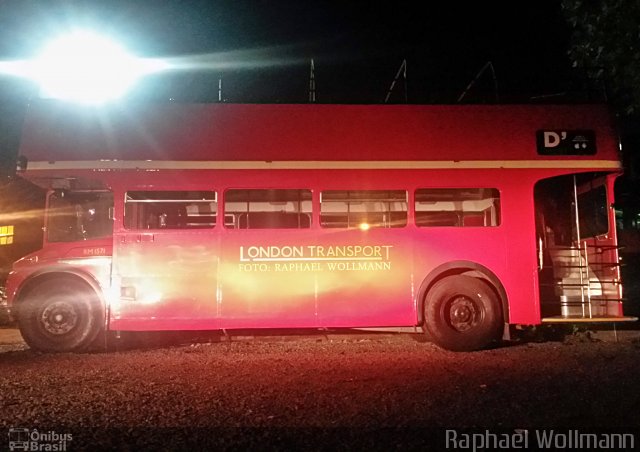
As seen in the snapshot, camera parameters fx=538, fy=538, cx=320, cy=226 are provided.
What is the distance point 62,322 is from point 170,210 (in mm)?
2311

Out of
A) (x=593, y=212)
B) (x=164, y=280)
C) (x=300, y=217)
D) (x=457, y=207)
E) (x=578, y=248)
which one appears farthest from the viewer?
(x=593, y=212)

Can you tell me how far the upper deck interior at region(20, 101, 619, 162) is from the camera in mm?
7965

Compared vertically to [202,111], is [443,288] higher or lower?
lower

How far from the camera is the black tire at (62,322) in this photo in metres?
8.00

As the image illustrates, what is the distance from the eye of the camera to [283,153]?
8039 mm

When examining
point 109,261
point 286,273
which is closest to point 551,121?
point 286,273

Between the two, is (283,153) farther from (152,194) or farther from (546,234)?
(546,234)

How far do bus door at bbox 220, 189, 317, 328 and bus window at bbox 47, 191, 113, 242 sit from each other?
1.98m

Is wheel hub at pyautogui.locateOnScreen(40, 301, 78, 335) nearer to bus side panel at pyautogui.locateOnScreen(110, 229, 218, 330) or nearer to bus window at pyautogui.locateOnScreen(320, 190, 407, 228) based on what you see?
bus side panel at pyautogui.locateOnScreen(110, 229, 218, 330)

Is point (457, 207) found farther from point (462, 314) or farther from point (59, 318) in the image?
point (59, 318)

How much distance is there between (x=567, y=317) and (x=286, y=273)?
4.41 metres

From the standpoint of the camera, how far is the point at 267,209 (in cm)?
817

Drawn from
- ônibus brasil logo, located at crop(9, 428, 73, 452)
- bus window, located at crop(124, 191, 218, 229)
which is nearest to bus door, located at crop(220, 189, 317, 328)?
bus window, located at crop(124, 191, 218, 229)

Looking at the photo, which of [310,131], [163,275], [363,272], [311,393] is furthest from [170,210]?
[311,393]
